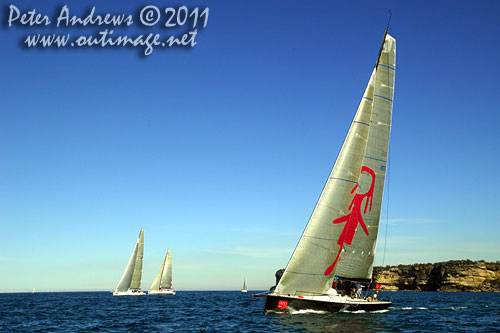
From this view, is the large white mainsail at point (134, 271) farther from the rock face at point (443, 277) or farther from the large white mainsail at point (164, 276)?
the rock face at point (443, 277)

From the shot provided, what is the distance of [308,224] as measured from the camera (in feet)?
92.4

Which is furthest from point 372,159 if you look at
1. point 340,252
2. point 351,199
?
point 340,252

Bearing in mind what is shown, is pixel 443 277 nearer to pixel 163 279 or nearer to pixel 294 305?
pixel 163 279

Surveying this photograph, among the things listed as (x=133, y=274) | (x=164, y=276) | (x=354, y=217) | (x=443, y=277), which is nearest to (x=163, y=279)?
(x=164, y=276)

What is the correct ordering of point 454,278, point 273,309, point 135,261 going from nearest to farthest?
point 273,309
point 135,261
point 454,278

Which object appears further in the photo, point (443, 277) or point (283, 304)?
point (443, 277)

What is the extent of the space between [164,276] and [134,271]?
1501 cm

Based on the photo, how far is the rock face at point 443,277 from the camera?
128 metres

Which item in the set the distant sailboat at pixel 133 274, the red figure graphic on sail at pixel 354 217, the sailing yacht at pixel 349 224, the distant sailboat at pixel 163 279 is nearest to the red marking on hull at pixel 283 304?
the sailing yacht at pixel 349 224

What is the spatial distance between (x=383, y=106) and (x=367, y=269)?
12.1 metres

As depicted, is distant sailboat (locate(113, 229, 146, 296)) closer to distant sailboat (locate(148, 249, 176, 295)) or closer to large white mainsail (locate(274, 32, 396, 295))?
distant sailboat (locate(148, 249, 176, 295))

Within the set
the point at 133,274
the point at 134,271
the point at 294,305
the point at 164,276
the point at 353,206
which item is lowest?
the point at 294,305

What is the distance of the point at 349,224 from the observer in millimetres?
30828

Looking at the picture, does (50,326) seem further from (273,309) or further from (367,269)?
(367,269)
